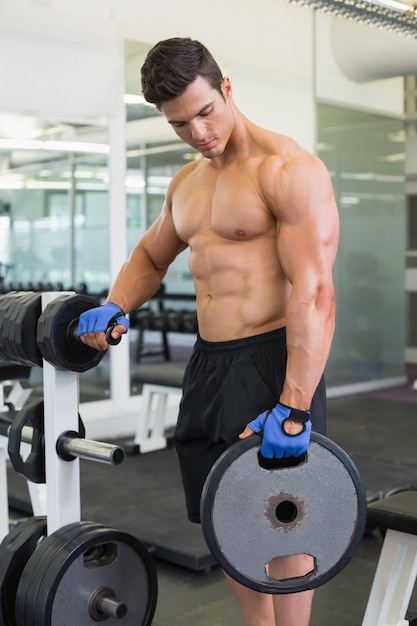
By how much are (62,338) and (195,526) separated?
62.1 inches

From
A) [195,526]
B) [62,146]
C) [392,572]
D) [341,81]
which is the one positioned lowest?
[195,526]

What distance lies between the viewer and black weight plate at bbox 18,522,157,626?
167 centimetres

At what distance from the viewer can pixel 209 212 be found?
71.6 inches

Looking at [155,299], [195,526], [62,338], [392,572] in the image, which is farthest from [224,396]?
[155,299]

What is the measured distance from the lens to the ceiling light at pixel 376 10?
13.2 ft

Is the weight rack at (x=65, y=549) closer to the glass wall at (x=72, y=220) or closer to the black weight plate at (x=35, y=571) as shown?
the black weight plate at (x=35, y=571)

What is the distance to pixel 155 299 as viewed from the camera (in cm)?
590

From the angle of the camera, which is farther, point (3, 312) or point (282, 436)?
point (3, 312)

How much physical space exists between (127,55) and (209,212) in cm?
322

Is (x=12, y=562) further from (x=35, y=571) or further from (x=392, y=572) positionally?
(x=392, y=572)

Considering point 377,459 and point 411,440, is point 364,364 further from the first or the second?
point 377,459

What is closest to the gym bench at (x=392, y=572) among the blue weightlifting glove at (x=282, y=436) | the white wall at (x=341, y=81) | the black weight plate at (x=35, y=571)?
the blue weightlifting glove at (x=282, y=436)

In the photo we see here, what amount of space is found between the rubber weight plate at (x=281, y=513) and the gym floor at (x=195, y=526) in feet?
0.16

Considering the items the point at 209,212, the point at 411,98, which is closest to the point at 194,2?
the point at 411,98
